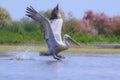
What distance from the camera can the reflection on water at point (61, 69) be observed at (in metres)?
19.0

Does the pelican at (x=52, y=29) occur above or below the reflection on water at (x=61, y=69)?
above

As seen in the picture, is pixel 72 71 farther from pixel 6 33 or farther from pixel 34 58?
pixel 6 33

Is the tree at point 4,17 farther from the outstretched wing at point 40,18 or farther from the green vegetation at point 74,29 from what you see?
the outstretched wing at point 40,18

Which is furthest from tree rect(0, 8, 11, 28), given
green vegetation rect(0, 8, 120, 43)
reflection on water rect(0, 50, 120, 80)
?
reflection on water rect(0, 50, 120, 80)

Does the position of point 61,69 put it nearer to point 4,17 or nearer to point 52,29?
point 52,29

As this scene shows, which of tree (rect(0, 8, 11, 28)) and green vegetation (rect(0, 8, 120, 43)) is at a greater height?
tree (rect(0, 8, 11, 28))

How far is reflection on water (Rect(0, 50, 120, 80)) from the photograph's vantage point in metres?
19.0

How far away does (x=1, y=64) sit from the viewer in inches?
890

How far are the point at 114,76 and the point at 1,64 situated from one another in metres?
4.77

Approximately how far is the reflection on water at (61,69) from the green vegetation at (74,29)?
1790 cm

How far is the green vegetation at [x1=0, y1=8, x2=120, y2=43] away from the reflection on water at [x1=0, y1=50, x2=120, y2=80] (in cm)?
1790

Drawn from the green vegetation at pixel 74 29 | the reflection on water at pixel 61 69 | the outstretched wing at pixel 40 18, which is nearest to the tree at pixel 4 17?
the green vegetation at pixel 74 29

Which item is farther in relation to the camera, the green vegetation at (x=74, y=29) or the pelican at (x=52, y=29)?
the green vegetation at (x=74, y=29)

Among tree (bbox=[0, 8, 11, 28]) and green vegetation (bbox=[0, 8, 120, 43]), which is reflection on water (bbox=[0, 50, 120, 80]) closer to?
green vegetation (bbox=[0, 8, 120, 43])
